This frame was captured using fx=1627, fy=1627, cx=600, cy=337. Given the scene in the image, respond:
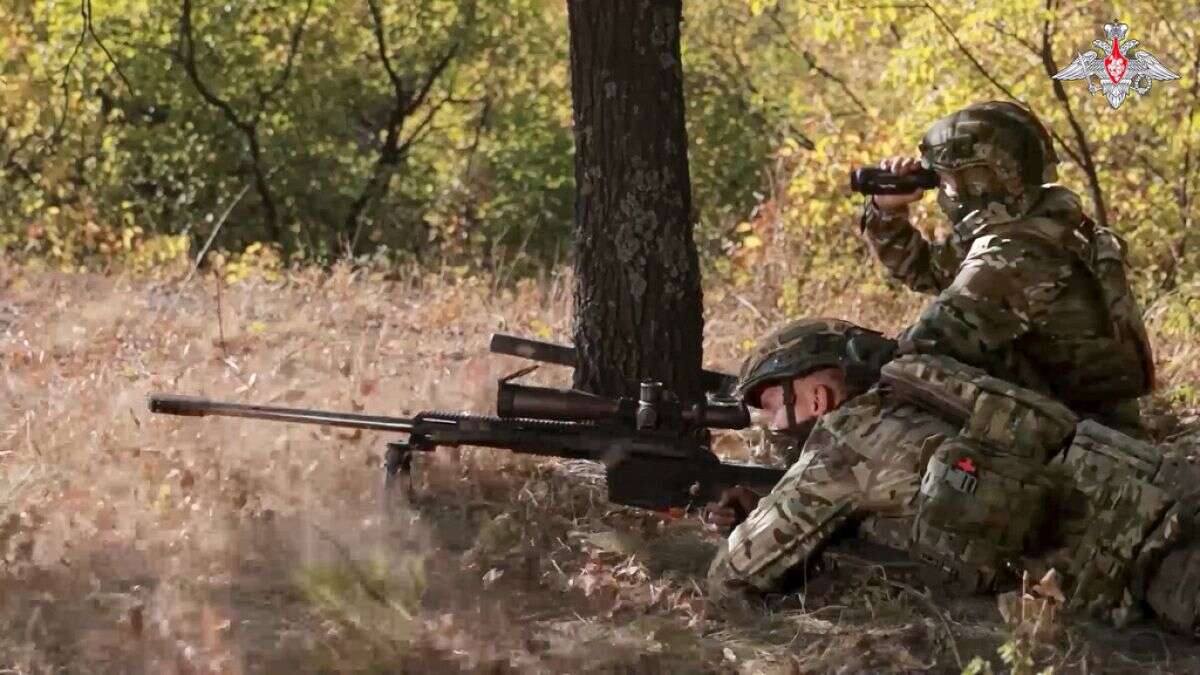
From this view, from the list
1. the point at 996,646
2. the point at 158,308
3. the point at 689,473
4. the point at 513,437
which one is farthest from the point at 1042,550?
the point at 158,308

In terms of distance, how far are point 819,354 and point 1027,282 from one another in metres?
0.75

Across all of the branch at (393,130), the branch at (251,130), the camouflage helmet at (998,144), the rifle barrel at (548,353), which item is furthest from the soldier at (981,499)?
the branch at (393,130)

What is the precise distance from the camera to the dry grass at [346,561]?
Answer: 465cm

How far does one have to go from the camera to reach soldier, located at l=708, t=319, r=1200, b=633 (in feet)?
15.3

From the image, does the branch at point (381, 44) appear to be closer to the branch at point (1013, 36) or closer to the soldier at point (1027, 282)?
the branch at point (1013, 36)

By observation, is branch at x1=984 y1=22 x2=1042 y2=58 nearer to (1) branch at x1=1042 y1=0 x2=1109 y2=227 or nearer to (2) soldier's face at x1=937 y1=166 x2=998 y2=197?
(1) branch at x1=1042 y1=0 x2=1109 y2=227

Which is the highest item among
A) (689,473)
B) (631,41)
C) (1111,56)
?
(1111,56)

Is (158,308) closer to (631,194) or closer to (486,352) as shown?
(486,352)

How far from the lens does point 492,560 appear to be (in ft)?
18.0

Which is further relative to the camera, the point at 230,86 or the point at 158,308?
the point at 230,86

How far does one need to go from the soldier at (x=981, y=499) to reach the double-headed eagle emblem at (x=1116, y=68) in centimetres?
580

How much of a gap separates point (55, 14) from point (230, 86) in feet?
7.10

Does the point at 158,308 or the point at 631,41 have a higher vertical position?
the point at 631,41

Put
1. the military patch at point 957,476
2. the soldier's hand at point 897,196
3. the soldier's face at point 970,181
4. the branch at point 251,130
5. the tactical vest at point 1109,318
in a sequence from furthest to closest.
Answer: the branch at point 251,130 < the soldier's hand at point 897,196 < the soldier's face at point 970,181 < the tactical vest at point 1109,318 < the military patch at point 957,476
